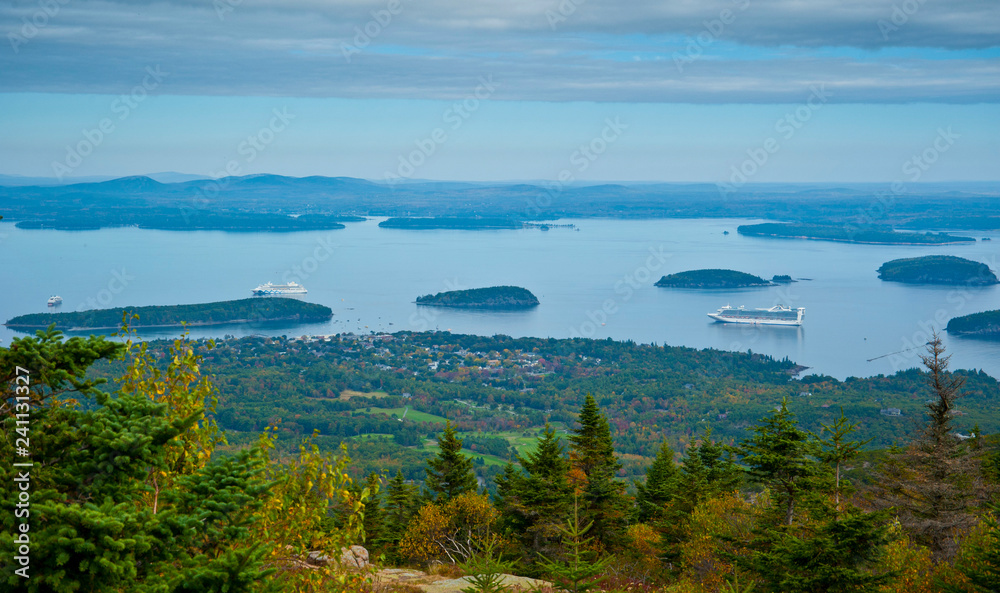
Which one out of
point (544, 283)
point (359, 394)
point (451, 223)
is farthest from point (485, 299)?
point (451, 223)

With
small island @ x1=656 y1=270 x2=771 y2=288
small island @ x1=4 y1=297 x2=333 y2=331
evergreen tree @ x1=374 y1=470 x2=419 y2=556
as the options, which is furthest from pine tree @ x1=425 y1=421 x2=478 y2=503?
small island @ x1=656 y1=270 x2=771 y2=288

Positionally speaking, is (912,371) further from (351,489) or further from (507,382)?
(351,489)

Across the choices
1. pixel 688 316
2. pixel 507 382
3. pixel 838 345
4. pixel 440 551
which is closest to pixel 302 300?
pixel 507 382

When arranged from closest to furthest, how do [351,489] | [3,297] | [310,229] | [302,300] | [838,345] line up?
[351,489]
[838,345]
[3,297]
[302,300]
[310,229]

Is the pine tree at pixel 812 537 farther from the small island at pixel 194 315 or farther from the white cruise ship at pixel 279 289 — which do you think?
the white cruise ship at pixel 279 289

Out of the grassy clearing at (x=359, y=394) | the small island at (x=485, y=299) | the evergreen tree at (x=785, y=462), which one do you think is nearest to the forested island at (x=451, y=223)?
the small island at (x=485, y=299)

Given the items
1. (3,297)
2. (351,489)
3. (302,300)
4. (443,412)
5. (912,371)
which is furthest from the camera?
(302,300)

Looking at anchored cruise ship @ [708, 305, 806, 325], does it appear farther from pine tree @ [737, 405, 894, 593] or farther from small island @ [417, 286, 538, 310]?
pine tree @ [737, 405, 894, 593]
